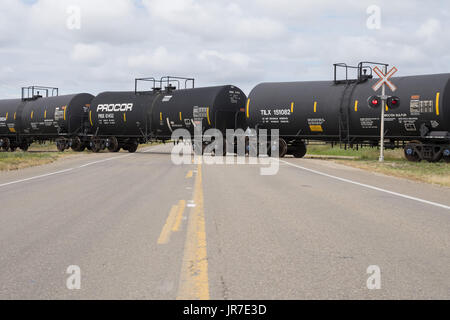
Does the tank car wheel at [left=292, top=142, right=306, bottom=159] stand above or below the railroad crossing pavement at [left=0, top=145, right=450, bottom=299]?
above

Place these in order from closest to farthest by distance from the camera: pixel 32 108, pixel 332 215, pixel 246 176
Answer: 1. pixel 332 215
2. pixel 246 176
3. pixel 32 108

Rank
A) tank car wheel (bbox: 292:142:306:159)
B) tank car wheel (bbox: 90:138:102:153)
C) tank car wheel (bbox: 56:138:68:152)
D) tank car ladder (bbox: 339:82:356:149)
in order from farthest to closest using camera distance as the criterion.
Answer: tank car wheel (bbox: 56:138:68:152)
tank car wheel (bbox: 90:138:102:153)
tank car wheel (bbox: 292:142:306:159)
tank car ladder (bbox: 339:82:356:149)

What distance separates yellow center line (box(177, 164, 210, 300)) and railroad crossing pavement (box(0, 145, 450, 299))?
0.03 feet

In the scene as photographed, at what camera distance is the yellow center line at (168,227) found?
6268 millimetres

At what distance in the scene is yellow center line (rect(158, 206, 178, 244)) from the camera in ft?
20.6

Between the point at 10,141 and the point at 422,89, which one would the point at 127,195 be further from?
the point at 10,141

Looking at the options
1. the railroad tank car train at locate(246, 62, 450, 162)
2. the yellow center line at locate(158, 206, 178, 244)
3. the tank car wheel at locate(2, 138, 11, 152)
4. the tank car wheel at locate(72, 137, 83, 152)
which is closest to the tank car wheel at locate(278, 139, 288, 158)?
the railroad tank car train at locate(246, 62, 450, 162)

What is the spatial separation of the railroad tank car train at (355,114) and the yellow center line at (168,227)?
15883 mm

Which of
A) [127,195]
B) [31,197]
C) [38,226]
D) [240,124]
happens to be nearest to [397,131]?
[240,124]

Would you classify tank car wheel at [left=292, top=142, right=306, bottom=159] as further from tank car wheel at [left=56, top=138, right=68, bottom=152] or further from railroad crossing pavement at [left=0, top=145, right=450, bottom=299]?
railroad crossing pavement at [left=0, top=145, right=450, bottom=299]

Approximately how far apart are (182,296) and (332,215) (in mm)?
4524

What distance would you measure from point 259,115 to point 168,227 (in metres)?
21.2

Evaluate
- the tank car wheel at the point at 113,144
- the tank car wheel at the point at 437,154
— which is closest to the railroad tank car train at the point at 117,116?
the tank car wheel at the point at 113,144
